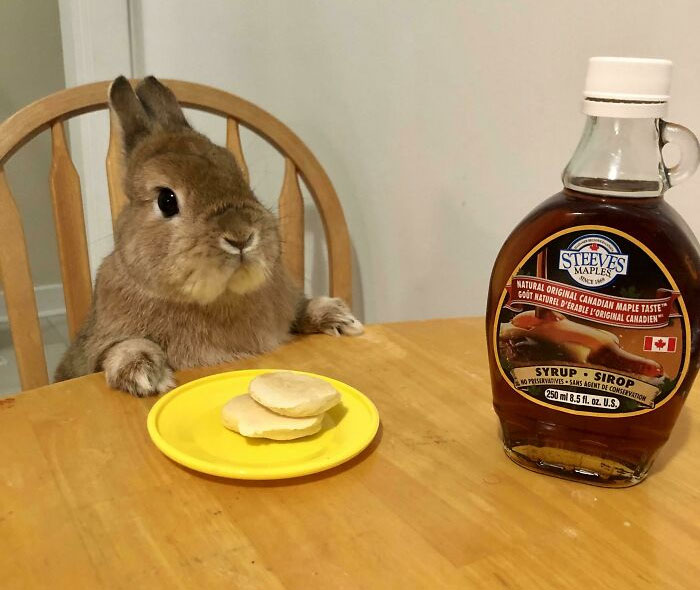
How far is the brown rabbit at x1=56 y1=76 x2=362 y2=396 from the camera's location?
0.89 metres

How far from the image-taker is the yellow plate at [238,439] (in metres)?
0.61

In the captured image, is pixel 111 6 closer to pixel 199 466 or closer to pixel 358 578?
pixel 199 466

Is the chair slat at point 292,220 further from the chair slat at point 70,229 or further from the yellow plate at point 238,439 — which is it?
the yellow plate at point 238,439

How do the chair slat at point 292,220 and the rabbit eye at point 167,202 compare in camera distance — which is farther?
the chair slat at point 292,220

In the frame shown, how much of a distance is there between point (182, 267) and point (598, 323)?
522 mm

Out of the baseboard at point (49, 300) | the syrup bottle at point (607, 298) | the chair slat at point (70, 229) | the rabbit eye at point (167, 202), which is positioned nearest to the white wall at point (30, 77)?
the baseboard at point (49, 300)

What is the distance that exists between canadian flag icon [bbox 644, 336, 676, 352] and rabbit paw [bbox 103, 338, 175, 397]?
0.52 meters

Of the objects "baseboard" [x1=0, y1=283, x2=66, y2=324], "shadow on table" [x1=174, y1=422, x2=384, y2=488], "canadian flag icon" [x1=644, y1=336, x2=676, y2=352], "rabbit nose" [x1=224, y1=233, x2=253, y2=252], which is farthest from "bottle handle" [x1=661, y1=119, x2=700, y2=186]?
"baseboard" [x1=0, y1=283, x2=66, y2=324]

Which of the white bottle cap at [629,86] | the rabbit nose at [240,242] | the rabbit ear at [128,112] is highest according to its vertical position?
the white bottle cap at [629,86]

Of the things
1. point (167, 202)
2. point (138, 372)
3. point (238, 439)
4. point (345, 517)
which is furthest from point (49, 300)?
point (345, 517)

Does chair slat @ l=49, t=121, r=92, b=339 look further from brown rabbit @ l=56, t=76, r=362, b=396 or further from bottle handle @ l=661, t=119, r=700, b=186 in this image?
bottle handle @ l=661, t=119, r=700, b=186

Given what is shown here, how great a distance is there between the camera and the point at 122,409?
763 millimetres

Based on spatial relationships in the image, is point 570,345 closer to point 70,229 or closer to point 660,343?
point 660,343

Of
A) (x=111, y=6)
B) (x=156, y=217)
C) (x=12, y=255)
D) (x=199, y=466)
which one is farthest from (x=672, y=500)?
(x=111, y=6)
